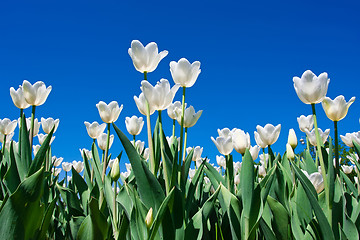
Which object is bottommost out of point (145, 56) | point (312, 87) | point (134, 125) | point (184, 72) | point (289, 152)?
point (289, 152)

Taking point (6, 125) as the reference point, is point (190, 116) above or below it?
below

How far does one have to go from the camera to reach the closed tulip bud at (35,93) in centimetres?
210

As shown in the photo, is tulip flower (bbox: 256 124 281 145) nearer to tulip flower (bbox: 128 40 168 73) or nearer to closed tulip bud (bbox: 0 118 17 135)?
tulip flower (bbox: 128 40 168 73)

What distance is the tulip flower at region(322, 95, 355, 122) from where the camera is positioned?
1643mm

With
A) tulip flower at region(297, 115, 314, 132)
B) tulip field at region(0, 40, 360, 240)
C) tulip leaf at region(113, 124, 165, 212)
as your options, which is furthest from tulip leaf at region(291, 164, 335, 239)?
tulip flower at region(297, 115, 314, 132)

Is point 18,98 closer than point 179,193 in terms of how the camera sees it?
No

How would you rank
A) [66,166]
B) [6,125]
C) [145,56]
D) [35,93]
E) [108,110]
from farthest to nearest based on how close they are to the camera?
[66,166]
[6,125]
[108,110]
[35,93]
[145,56]

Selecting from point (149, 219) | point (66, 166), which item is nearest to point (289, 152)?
point (149, 219)

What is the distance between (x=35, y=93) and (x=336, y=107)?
1.83 metres

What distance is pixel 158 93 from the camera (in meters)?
1.59

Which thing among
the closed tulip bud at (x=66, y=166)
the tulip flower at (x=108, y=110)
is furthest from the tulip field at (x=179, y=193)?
the closed tulip bud at (x=66, y=166)

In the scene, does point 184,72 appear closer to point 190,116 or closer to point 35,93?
point 190,116

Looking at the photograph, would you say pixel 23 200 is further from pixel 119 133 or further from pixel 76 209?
pixel 76 209

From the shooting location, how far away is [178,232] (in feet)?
4.88
